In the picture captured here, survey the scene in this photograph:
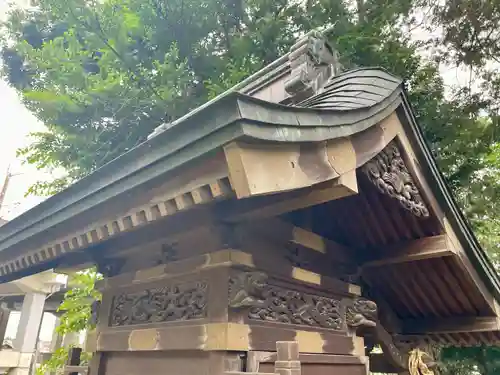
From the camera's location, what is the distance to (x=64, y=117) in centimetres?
531

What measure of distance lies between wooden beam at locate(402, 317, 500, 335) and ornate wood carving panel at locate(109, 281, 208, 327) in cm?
243

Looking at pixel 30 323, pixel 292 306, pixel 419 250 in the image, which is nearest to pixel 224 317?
pixel 292 306

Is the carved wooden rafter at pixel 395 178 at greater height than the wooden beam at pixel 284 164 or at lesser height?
greater

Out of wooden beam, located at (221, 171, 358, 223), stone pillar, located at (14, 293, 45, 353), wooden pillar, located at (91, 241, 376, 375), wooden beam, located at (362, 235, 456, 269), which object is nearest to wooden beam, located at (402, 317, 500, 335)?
wooden beam, located at (362, 235, 456, 269)

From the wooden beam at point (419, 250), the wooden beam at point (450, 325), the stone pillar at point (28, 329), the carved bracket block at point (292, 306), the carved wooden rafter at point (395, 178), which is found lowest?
the wooden beam at point (450, 325)

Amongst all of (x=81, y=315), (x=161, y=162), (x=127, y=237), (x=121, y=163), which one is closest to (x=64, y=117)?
(x=81, y=315)

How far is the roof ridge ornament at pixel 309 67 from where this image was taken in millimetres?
2946

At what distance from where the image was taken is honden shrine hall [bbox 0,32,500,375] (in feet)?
5.11

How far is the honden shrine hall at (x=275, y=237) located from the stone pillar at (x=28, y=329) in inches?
304

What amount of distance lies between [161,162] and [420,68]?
566 cm

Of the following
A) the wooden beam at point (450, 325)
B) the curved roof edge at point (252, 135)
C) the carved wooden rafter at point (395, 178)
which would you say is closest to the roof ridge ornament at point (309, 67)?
the curved roof edge at point (252, 135)

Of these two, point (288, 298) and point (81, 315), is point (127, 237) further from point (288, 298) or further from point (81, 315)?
point (81, 315)

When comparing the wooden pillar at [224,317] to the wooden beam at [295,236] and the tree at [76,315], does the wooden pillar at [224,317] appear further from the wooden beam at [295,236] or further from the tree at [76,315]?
the tree at [76,315]

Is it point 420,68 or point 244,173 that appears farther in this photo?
point 420,68
